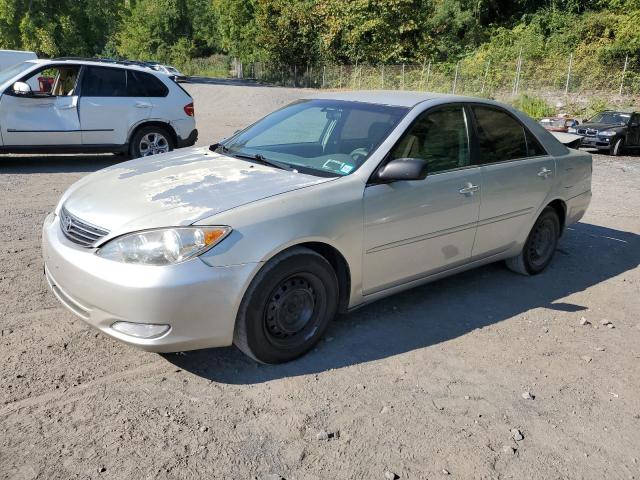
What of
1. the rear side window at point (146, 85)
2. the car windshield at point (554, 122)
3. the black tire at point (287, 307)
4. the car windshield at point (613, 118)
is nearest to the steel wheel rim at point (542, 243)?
the black tire at point (287, 307)

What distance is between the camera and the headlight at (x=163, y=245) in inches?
124

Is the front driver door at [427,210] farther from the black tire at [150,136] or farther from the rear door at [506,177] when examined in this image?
the black tire at [150,136]

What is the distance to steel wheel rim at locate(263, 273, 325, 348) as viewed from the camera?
11.5 ft

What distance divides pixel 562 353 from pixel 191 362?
2551 millimetres

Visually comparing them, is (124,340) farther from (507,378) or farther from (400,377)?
(507,378)

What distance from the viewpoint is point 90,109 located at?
929 centimetres

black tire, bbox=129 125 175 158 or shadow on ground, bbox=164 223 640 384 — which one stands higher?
black tire, bbox=129 125 175 158

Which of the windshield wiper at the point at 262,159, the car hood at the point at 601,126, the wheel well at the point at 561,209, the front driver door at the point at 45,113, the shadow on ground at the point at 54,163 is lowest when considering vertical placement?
the car hood at the point at 601,126

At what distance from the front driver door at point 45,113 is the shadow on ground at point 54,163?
1.47ft

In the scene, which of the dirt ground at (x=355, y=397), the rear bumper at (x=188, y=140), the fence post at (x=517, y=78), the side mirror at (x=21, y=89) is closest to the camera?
the dirt ground at (x=355, y=397)

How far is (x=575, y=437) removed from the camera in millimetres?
3162

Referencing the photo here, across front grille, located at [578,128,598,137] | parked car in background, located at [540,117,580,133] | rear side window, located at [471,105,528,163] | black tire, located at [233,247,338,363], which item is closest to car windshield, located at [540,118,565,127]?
parked car in background, located at [540,117,580,133]

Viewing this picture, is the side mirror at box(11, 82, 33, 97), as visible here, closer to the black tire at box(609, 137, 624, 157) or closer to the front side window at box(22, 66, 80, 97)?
the front side window at box(22, 66, 80, 97)

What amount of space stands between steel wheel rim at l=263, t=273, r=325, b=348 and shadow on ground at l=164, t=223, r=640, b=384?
0.59 ft
